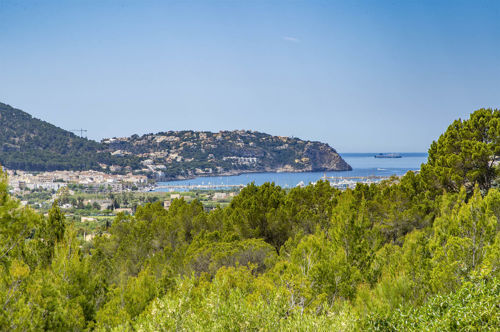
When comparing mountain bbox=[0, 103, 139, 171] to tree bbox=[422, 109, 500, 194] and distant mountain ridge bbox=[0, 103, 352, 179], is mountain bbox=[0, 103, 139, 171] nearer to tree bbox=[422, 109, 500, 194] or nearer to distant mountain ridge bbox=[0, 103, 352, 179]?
distant mountain ridge bbox=[0, 103, 352, 179]

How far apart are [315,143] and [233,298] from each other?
578ft

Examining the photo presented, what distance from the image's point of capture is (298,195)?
60.5 feet

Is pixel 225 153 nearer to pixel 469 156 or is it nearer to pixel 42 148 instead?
pixel 42 148

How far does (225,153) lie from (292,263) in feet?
554

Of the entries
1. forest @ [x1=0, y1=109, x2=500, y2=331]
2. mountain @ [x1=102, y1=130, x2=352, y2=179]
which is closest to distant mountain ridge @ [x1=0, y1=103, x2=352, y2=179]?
mountain @ [x1=102, y1=130, x2=352, y2=179]

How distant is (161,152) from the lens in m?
172

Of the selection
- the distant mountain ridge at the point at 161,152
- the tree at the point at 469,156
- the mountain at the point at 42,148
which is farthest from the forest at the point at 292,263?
the mountain at the point at 42,148

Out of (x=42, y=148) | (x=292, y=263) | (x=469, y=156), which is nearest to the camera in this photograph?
(x=292, y=263)

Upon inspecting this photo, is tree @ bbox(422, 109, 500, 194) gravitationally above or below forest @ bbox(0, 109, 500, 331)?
above

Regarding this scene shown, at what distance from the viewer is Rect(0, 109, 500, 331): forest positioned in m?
5.23

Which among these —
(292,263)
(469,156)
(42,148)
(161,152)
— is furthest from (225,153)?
(292,263)

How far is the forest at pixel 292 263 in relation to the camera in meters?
5.23

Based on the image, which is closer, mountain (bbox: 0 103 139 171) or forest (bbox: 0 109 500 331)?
forest (bbox: 0 109 500 331)

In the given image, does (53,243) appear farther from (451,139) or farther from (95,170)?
(95,170)
